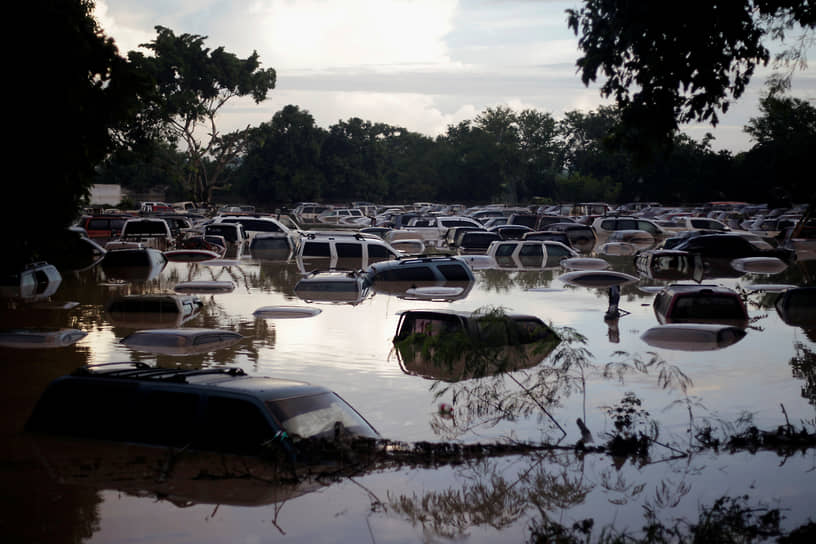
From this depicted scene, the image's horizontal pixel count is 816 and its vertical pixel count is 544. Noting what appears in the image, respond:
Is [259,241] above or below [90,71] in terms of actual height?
below

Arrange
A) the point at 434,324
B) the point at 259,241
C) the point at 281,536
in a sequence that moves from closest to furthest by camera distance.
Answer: the point at 281,536 < the point at 434,324 < the point at 259,241

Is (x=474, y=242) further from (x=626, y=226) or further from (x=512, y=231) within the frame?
(x=626, y=226)

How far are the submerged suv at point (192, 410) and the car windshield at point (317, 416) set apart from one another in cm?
1

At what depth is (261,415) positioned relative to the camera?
396 inches

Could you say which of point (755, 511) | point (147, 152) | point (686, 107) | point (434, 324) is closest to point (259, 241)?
point (147, 152)

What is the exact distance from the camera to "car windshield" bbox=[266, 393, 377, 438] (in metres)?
10.2

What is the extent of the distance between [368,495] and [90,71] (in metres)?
Result: 15.9

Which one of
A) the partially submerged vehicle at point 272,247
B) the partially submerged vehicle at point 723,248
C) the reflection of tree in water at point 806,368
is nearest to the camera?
A: the reflection of tree in water at point 806,368

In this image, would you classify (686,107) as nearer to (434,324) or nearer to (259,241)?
(434,324)

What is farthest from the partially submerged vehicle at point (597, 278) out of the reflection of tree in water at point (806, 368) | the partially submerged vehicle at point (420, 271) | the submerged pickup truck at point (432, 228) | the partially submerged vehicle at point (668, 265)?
the submerged pickup truck at point (432, 228)

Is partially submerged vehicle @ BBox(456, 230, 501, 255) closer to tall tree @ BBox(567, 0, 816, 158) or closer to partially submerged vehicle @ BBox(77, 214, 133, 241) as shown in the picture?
partially submerged vehicle @ BBox(77, 214, 133, 241)

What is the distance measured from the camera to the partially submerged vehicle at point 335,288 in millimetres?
30078

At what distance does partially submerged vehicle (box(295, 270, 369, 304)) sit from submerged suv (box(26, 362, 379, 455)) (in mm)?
18487

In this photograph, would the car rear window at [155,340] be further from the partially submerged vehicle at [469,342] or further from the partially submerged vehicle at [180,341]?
the partially submerged vehicle at [469,342]
